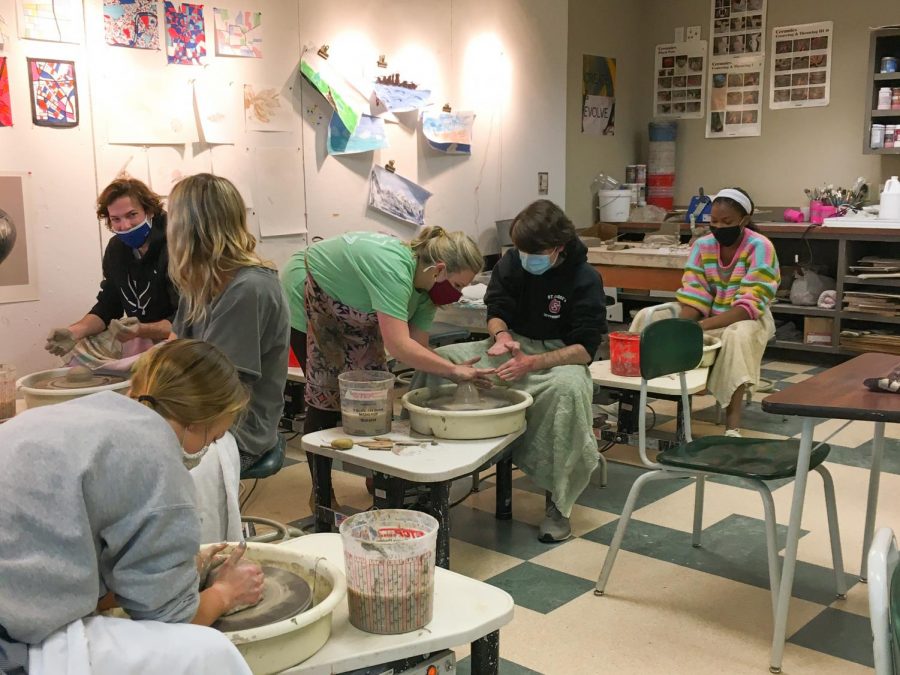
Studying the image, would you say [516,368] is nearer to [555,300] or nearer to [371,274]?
[555,300]

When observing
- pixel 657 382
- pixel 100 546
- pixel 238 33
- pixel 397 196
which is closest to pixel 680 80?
pixel 397 196

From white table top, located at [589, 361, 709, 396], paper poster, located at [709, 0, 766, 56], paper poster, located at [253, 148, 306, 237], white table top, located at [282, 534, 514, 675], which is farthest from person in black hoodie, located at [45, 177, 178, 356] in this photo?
paper poster, located at [709, 0, 766, 56]

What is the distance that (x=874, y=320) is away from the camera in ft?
18.3

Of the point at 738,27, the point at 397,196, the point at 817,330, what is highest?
the point at 738,27

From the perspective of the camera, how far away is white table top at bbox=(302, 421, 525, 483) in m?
2.40

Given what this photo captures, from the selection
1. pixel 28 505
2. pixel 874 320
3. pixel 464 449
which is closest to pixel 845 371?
pixel 464 449

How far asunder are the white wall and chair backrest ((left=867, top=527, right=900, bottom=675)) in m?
3.39

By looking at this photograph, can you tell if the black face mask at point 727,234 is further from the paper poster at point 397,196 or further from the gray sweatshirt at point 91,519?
the gray sweatshirt at point 91,519

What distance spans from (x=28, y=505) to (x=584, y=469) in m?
2.07

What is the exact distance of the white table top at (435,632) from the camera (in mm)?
1439

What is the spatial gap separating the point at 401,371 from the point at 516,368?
2.45 metres

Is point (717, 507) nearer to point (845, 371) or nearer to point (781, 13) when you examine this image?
point (845, 371)

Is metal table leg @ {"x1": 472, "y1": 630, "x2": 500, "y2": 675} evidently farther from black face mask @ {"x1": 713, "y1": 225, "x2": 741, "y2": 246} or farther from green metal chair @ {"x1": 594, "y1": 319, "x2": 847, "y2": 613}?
black face mask @ {"x1": 713, "y1": 225, "x2": 741, "y2": 246}

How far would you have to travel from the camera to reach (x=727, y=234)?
418cm
